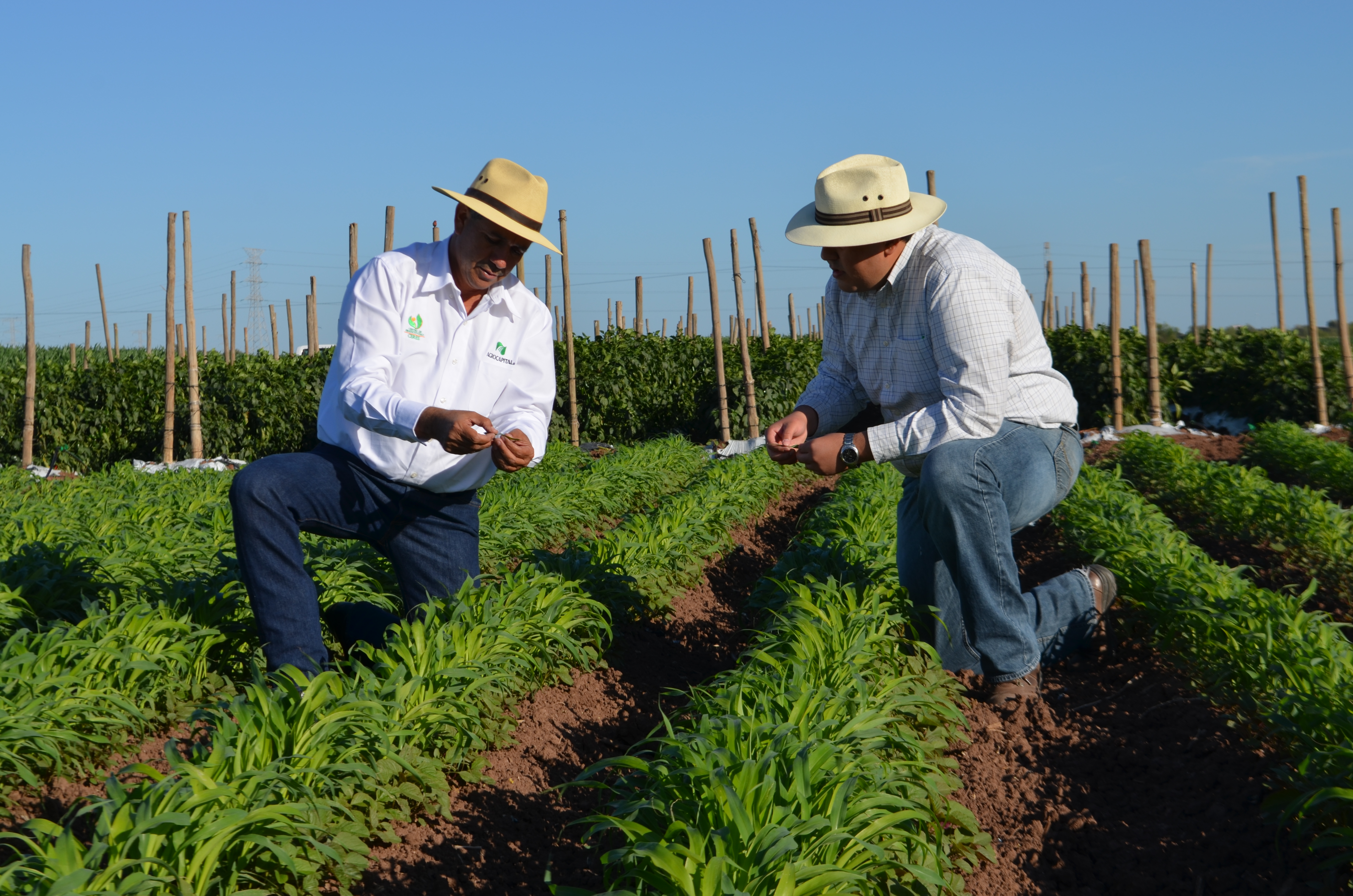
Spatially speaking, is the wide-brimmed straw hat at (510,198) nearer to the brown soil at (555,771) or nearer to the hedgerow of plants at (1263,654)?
the brown soil at (555,771)

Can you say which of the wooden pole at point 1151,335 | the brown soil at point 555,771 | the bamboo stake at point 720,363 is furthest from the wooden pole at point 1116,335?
the brown soil at point 555,771

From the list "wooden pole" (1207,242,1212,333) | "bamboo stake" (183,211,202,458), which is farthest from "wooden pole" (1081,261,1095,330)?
"bamboo stake" (183,211,202,458)

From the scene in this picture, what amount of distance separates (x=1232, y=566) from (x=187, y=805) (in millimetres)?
5717

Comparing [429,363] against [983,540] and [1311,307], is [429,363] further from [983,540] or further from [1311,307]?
[1311,307]

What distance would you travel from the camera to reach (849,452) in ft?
10.3

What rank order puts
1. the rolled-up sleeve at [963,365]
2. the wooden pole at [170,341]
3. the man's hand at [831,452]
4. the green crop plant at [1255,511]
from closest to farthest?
the rolled-up sleeve at [963,365] → the man's hand at [831,452] → the green crop plant at [1255,511] → the wooden pole at [170,341]

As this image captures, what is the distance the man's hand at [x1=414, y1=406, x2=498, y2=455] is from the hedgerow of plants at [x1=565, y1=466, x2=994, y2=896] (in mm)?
978

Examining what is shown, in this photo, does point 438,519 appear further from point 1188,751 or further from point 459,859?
point 1188,751

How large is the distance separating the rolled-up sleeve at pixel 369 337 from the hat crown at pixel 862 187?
1.40m

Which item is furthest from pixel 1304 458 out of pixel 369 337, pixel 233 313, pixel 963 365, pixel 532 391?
pixel 233 313

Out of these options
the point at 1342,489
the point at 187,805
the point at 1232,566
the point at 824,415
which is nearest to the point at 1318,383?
the point at 1342,489

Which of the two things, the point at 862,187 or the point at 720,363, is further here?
the point at 720,363

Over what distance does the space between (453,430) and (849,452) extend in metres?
1.21

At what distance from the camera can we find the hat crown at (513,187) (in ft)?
10.6
